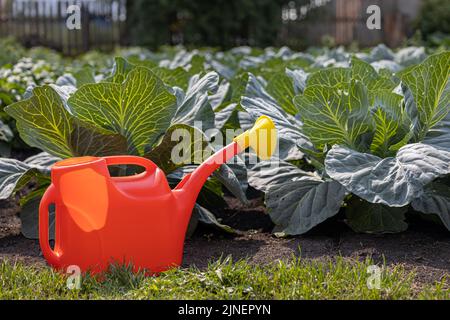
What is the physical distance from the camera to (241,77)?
4484 mm

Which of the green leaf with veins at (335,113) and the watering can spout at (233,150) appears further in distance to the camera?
the green leaf with veins at (335,113)

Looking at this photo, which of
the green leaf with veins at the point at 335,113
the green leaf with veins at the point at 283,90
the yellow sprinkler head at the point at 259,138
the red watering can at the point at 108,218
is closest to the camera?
the red watering can at the point at 108,218

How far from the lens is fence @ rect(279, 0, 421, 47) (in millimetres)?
19797

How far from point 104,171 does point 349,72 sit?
1525mm

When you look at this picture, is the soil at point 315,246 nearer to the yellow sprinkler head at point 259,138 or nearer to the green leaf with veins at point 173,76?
the yellow sprinkler head at point 259,138

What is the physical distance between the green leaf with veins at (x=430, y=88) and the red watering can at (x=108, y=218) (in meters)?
1.30

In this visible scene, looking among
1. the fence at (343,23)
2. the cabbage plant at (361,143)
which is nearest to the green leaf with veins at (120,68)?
the cabbage plant at (361,143)

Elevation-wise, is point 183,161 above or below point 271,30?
below

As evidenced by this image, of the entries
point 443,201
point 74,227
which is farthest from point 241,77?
point 74,227

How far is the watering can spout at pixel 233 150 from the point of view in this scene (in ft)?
9.96

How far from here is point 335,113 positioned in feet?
10.9
